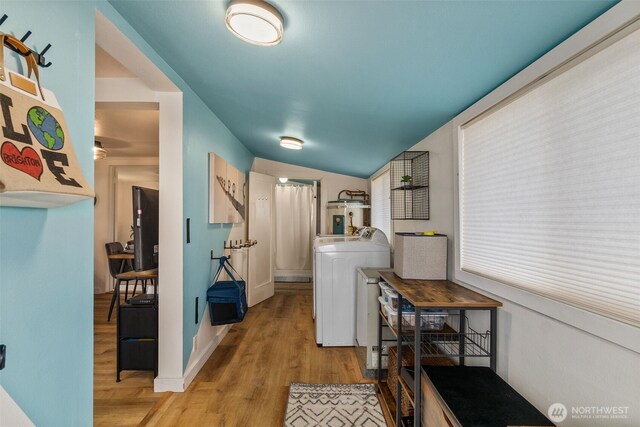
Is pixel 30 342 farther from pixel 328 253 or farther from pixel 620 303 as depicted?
pixel 328 253

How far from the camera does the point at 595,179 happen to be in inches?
38.8

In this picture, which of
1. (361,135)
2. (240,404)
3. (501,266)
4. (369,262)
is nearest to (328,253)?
(369,262)

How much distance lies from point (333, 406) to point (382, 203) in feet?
8.91

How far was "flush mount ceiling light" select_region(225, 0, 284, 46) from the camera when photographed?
3.89 ft

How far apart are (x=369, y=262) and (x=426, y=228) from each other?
66cm

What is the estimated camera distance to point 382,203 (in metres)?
4.10

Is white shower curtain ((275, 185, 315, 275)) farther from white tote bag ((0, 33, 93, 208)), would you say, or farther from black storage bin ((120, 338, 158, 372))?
white tote bag ((0, 33, 93, 208))

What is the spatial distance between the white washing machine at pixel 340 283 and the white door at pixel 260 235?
153cm

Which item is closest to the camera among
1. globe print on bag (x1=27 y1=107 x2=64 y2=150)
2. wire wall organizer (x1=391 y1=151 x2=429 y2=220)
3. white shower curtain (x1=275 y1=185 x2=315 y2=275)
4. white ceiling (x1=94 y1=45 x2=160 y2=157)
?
globe print on bag (x1=27 y1=107 x2=64 y2=150)

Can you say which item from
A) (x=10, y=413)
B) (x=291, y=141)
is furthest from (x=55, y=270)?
(x=291, y=141)

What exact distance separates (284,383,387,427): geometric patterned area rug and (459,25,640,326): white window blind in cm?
120

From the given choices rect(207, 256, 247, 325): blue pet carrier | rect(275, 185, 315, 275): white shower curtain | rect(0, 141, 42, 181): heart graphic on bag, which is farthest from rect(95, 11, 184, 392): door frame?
rect(275, 185, 315, 275): white shower curtain

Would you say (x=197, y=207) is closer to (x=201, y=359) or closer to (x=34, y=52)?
(x=201, y=359)

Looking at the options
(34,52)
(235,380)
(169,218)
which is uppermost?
(34,52)
